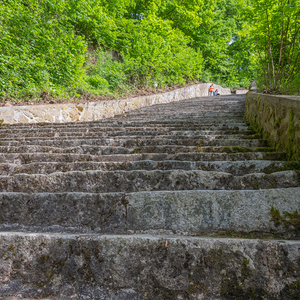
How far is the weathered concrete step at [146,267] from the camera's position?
46.2 inches

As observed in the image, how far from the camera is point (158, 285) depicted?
4.09ft

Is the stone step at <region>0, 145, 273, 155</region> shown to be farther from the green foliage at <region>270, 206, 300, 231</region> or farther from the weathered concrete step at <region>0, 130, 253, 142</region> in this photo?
the green foliage at <region>270, 206, 300, 231</region>

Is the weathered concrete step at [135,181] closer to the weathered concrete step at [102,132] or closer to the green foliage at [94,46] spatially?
the weathered concrete step at [102,132]

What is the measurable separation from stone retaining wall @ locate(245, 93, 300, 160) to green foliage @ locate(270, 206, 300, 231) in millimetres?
816

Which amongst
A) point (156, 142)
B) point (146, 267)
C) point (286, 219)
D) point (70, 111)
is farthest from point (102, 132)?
point (286, 219)

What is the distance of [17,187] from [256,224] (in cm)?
207

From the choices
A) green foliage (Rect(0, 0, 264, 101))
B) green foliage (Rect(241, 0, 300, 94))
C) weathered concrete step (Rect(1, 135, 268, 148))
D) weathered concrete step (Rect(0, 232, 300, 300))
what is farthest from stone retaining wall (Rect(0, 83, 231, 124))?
weathered concrete step (Rect(0, 232, 300, 300))

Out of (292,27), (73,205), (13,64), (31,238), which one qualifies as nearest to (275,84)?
(292,27)

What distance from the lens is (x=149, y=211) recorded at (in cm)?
160

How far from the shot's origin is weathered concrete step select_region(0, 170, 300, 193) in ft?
5.94

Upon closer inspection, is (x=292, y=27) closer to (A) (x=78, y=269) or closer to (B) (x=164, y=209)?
(B) (x=164, y=209)

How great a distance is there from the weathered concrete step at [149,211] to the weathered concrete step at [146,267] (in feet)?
0.72

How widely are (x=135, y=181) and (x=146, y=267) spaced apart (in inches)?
32.3

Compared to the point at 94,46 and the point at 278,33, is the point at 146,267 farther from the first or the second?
the point at 94,46
